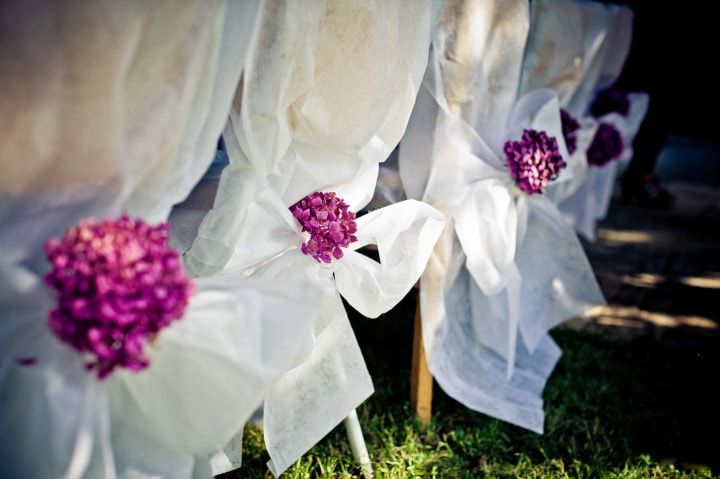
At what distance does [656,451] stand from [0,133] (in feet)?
6.26

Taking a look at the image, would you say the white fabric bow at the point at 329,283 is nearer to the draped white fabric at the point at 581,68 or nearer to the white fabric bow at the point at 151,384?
the white fabric bow at the point at 151,384

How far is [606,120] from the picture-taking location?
2.98 meters

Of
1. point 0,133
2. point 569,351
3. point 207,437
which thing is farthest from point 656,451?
point 0,133

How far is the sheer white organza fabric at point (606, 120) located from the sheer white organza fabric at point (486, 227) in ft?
2.00

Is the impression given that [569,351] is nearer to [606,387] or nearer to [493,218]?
[606,387]

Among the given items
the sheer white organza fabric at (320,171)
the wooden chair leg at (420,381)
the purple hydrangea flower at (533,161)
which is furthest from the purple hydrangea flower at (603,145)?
the sheer white organza fabric at (320,171)

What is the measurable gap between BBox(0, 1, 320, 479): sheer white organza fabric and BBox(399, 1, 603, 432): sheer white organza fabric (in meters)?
0.79

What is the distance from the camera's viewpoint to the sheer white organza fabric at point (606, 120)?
286 cm

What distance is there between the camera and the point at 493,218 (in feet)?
5.87

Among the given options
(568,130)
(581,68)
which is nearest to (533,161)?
(568,130)

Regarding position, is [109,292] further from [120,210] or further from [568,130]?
[568,130]

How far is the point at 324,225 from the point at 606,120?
218 centimetres

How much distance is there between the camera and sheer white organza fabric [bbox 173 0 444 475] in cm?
114

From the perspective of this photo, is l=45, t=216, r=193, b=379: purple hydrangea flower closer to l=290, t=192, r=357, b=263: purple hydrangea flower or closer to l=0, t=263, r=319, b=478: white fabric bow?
l=0, t=263, r=319, b=478: white fabric bow
